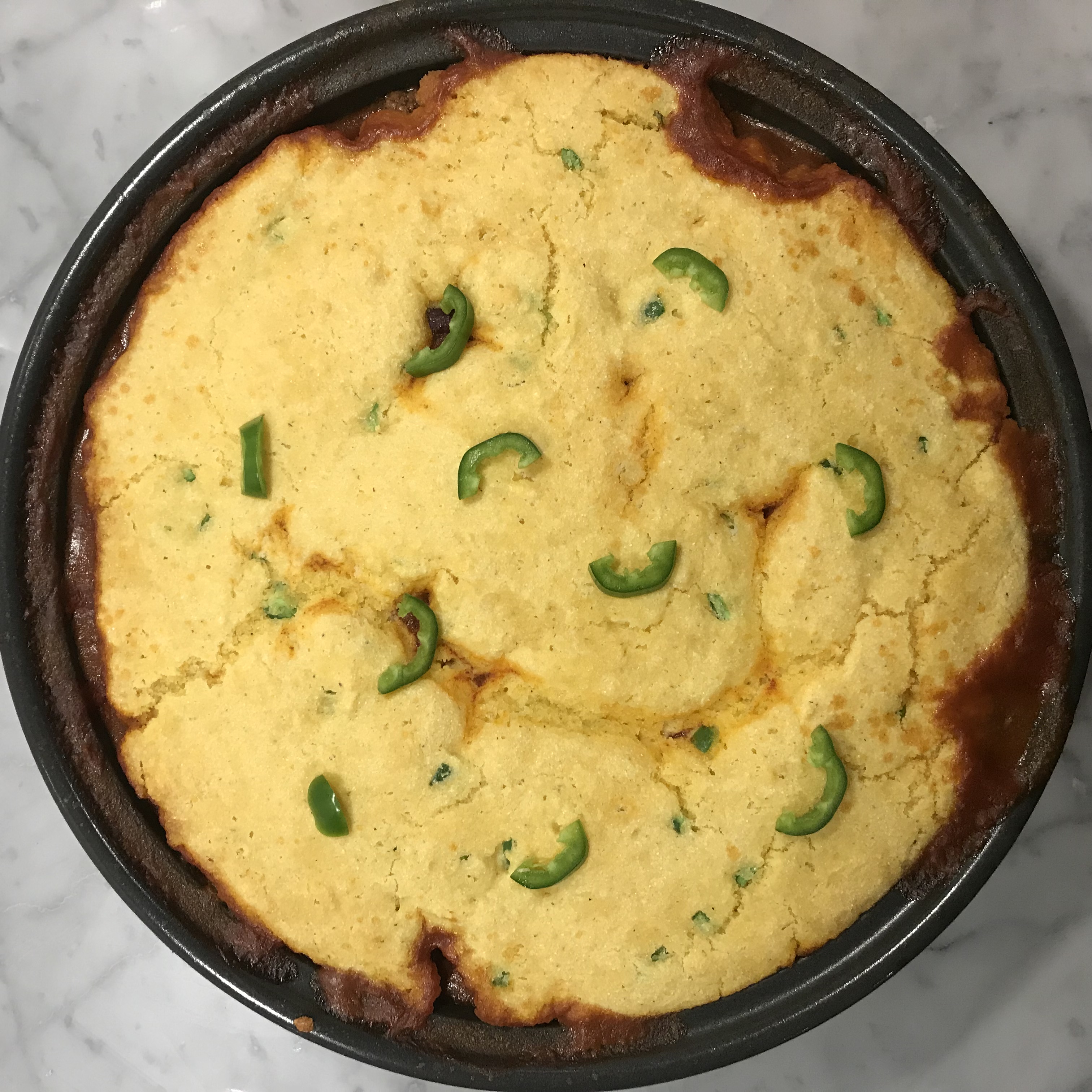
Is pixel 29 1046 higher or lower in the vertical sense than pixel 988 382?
lower

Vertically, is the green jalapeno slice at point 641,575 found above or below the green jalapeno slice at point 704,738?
above

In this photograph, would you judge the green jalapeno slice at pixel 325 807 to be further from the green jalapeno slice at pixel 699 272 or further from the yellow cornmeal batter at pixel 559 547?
the green jalapeno slice at pixel 699 272

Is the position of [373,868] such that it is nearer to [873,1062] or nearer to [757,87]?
[873,1062]

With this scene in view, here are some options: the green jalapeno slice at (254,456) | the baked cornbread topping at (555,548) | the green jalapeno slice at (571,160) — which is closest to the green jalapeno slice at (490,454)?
the baked cornbread topping at (555,548)

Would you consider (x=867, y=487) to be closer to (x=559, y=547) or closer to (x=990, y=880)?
(x=559, y=547)

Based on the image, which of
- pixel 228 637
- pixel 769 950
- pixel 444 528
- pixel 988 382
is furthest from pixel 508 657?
pixel 988 382

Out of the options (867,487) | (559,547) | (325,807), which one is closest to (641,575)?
(559,547)

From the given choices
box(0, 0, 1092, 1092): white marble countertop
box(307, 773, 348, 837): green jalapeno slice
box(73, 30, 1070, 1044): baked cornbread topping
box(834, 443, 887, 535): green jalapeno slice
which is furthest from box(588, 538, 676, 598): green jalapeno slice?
box(0, 0, 1092, 1092): white marble countertop
